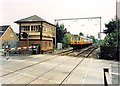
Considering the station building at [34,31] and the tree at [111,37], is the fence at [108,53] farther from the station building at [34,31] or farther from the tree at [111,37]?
the station building at [34,31]

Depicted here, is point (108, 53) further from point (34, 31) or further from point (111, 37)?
point (34, 31)

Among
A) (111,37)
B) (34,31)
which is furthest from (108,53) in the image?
(34,31)

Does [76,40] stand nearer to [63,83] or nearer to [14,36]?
[14,36]

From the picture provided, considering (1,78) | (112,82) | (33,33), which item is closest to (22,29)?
(33,33)

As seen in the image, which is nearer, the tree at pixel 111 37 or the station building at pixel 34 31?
the tree at pixel 111 37

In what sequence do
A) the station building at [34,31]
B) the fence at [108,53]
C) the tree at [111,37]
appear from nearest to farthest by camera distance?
the fence at [108,53] < the tree at [111,37] < the station building at [34,31]

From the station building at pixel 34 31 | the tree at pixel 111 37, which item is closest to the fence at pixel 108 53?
the tree at pixel 111 37

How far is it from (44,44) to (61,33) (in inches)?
329

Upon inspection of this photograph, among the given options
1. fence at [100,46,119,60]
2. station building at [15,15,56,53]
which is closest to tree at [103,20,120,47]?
fence at [100,46,119,60]

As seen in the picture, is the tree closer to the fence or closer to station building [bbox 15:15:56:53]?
the fence

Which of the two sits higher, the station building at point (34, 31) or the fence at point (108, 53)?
the station building at point (34, 31)

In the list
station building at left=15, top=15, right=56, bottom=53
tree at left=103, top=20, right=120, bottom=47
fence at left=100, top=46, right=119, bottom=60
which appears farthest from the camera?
station building at left=15, top=15, right=56, bottom=53

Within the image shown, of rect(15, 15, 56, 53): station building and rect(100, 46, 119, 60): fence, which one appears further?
rect(15, 15, 56, 53): station building

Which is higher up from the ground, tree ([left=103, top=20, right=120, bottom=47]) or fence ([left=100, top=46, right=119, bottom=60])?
tree ([left=103, top=20, right=120, bottom=47])
